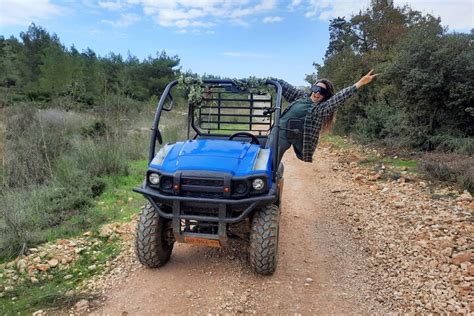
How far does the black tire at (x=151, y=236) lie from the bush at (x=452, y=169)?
5.01m

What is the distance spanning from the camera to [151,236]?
4.02 m

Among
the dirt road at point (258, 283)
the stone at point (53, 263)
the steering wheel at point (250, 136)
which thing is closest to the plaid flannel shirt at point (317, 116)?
the steering wheel at point (250, 136)

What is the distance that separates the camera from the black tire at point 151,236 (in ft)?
13.2

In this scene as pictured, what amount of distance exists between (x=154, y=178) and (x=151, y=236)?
0.58 metres

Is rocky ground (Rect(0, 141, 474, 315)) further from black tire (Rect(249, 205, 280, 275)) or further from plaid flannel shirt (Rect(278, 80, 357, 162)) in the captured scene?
plaid flannel shirt (Rect(278, 80, 357, 162))

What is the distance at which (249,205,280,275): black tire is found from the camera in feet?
12.7

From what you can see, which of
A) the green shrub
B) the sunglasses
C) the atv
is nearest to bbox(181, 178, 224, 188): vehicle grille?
the atv

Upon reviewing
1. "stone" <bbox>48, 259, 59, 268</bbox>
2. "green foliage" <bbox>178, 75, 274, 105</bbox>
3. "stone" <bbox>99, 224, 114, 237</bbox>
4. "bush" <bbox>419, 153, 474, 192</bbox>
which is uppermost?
"green foliage" <bbox>178, 75, 274, 105</bbox>

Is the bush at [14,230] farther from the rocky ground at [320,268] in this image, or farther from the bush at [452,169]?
the bush at [452,169]

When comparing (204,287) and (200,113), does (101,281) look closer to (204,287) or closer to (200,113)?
(204,287)

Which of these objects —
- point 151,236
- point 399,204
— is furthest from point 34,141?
point 399,204

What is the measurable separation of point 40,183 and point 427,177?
750cm

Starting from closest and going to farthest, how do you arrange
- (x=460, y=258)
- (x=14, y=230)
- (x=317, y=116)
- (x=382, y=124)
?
(x=460, y=258)
(x=14, y=230)
(x=317, y=116)
(x=382, y=124)

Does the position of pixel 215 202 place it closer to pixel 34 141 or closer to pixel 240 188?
pixel 240 188
